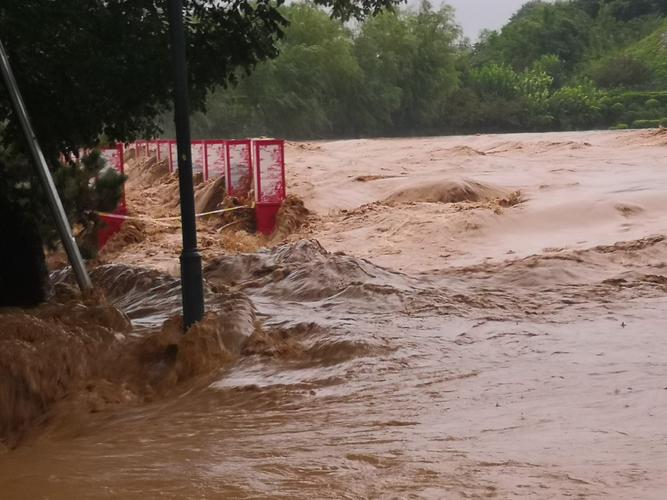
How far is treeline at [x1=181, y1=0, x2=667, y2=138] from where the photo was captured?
2468 inches

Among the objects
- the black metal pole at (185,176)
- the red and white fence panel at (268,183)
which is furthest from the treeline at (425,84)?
the black metal pole at (185,176)

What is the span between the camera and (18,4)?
7.22 meters

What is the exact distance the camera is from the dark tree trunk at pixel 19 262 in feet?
27.8

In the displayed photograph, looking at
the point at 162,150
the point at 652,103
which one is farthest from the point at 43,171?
the point at 652,103

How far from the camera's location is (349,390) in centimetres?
541

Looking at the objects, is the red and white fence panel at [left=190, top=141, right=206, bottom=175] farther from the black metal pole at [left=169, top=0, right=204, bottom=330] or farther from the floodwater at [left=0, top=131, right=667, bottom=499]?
the black metal pole at [left=169, top=0, right=204, bottom=330]

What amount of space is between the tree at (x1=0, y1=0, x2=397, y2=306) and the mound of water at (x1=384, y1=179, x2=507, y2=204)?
9.48 metres

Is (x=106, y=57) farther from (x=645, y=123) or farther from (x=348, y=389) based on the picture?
(x=645, y=123)

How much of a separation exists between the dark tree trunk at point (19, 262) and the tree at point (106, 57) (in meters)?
0.20

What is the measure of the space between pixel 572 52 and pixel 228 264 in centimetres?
8061

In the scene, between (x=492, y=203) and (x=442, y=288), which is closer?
(x=442, y=288)

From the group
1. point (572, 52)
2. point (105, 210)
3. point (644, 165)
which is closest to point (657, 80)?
point (572, 52)

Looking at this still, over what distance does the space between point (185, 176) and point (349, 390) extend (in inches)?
68.3

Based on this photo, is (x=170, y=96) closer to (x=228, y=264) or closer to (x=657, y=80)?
(x=228, y=264)
